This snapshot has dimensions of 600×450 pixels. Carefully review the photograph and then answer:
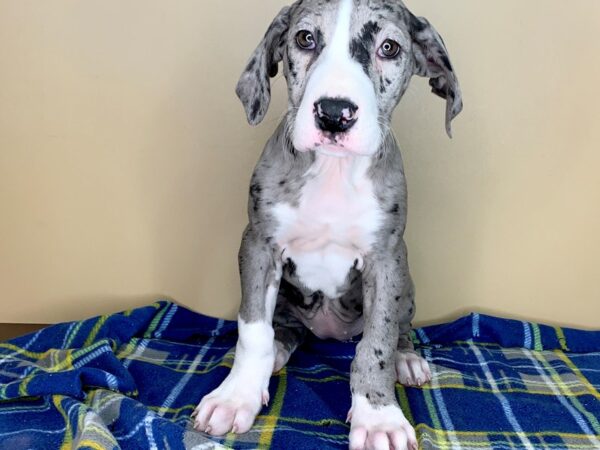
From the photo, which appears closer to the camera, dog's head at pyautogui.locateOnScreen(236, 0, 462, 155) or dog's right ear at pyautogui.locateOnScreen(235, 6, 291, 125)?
dog's head at pyautogui.locateOnScreen(236, 0, 462, 155)

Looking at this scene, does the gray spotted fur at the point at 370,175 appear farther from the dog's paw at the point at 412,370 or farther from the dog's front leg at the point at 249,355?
the dog's paw at the point at 412,370

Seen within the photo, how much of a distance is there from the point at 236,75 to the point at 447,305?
1.58 m

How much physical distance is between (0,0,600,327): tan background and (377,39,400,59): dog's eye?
0.93m

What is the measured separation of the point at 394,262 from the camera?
8.63 feet

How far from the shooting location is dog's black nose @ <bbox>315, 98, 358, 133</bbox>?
209 centimetres

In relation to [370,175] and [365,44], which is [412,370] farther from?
[365,44]

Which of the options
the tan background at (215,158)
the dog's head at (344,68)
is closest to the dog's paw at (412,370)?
the tan background at (215,158)

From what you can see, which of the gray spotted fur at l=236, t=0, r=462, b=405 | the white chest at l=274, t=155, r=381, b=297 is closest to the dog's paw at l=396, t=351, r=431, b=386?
the gray spotted fur at l=236, t=0, r=462, b=405

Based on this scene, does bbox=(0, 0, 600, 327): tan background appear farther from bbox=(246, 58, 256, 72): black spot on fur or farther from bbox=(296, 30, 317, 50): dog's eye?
bbox=(296, 30, 317, 50): dog's eye

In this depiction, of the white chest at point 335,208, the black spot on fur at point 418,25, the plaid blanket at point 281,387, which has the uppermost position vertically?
the black spot on fur at point 418,25

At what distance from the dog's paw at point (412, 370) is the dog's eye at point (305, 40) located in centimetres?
135

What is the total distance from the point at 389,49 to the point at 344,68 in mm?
294

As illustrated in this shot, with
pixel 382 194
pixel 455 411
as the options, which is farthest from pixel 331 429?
pixel 382 194

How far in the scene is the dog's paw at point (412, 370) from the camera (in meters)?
2.86
